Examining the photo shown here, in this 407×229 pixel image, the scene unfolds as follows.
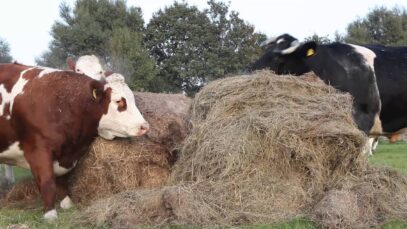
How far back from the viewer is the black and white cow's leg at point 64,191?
7.27m

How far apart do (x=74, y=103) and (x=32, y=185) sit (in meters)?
1.79

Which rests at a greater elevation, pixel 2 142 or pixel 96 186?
pixel 2 142

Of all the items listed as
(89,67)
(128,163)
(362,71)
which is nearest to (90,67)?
(89,67)

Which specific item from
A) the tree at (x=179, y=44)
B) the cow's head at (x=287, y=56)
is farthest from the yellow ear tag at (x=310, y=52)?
the tree at (x=179, y=44)

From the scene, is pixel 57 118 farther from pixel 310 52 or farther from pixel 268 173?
pixel 310 52

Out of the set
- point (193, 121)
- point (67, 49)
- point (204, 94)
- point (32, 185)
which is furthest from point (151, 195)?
point (67, 49)

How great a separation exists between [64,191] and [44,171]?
85 centimetres

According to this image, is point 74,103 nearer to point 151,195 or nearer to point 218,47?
point 151,195

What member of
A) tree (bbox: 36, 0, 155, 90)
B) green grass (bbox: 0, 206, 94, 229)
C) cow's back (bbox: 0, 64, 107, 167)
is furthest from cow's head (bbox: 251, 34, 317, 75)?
tree (bbox: 36, 0, 155, 90)

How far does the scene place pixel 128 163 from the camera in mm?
7016

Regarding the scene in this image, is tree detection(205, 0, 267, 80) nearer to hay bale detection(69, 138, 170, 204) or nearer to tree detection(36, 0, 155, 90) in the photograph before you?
tree detection(36, 0, 155, 90)

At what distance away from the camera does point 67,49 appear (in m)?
32.5

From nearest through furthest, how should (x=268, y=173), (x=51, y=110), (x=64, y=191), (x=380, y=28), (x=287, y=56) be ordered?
1. (x=268, y=173)
2. (x=51, y=110)
3. (x=64, y=191)
4. (x=287, y=56)
5. (x=380, y=28)

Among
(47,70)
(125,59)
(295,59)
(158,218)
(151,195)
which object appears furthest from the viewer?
(125,59)
